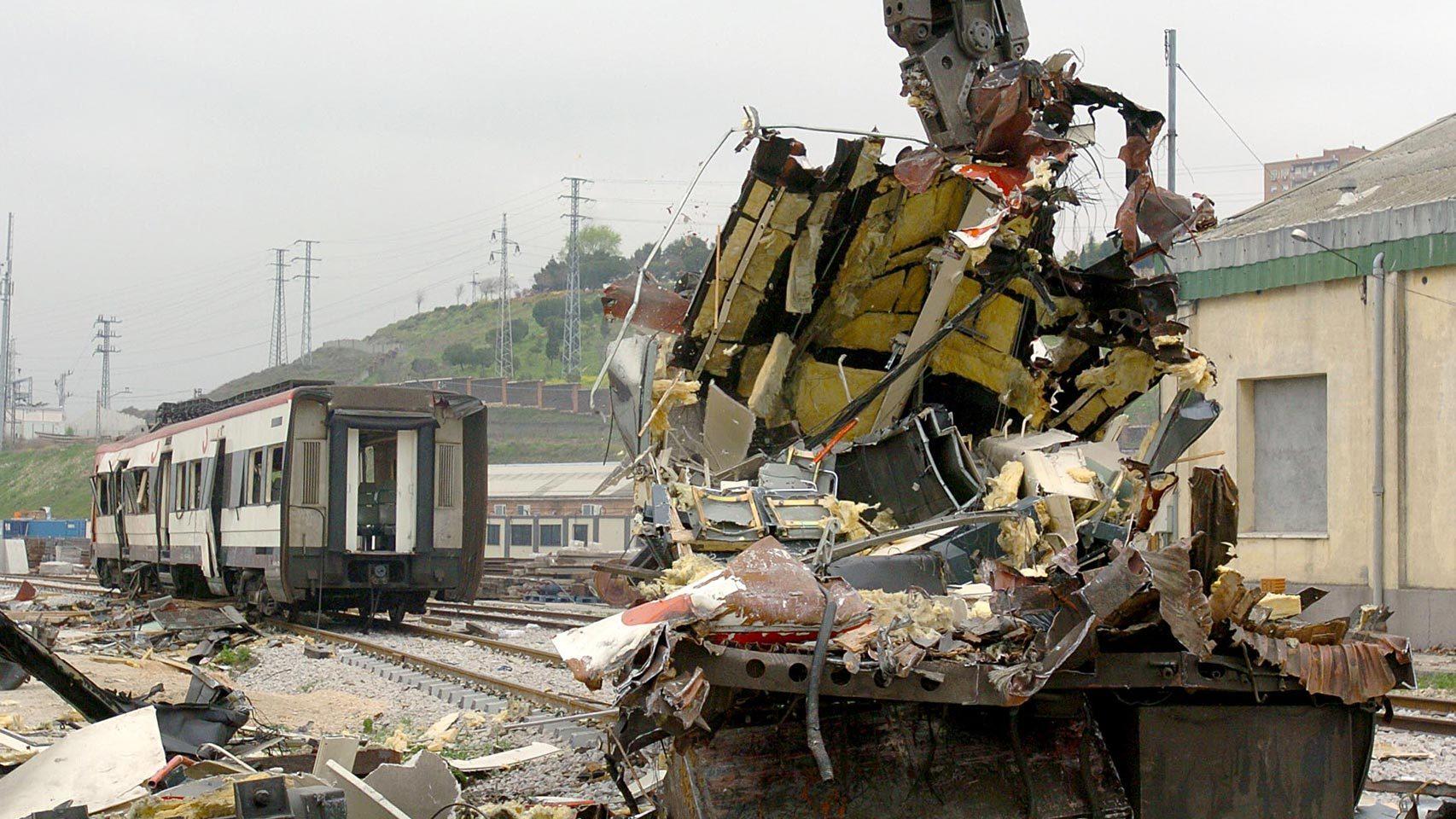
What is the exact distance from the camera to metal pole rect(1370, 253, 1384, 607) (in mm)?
15484

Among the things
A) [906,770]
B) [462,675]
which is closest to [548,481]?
[462,675]

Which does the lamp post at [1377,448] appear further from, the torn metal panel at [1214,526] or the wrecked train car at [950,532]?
the torn metal panel at [1214,526]

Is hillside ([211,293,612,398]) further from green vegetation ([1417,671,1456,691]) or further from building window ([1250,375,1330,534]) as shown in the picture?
green vegetation ([1417,671,1456,691])

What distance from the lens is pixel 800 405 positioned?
344 inches

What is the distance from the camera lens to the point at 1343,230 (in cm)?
1605

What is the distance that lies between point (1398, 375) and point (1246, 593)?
492 inches

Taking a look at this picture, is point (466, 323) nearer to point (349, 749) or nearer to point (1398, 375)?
point (1398, 375)

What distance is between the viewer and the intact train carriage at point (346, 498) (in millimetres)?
16578

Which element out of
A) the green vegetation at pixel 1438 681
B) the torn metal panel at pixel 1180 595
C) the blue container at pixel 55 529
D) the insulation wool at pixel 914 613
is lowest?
the blue container at pixel 55 529

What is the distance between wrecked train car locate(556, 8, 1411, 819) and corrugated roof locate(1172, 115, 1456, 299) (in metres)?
6.35

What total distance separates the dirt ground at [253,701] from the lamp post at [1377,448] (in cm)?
1091

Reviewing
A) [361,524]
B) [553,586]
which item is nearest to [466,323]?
[553,586]

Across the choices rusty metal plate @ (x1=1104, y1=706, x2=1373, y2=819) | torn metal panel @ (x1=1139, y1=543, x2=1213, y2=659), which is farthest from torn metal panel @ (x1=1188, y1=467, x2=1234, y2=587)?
rusty metal plate @ (x1=1104, y1=706, x2=1373, y2=819)

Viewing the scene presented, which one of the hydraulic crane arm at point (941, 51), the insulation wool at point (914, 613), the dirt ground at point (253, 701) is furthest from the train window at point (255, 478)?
the insulation wool at point (914, 613)
